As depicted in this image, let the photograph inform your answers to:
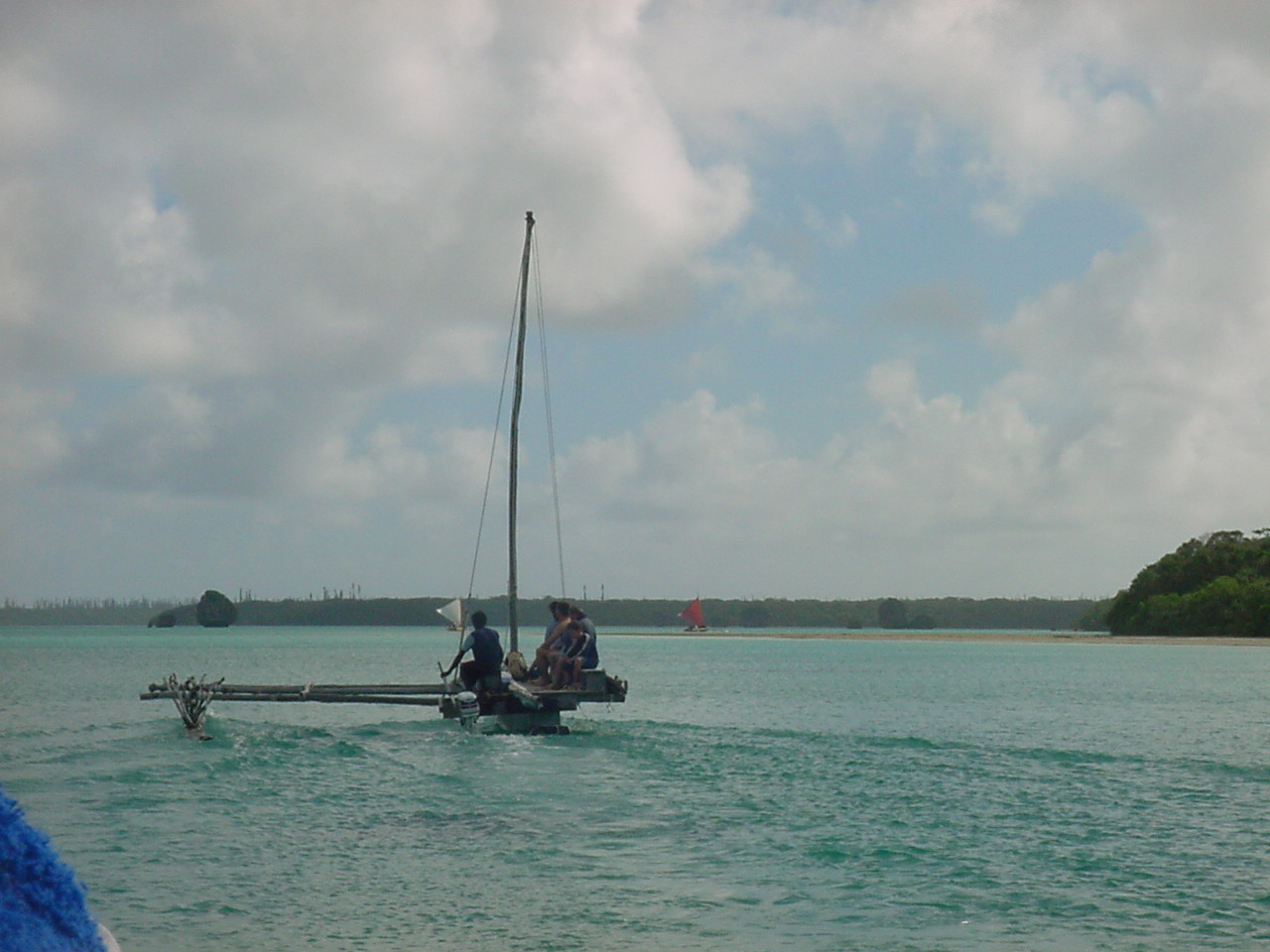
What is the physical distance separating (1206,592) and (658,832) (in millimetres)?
124340

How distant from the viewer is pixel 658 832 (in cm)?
1914

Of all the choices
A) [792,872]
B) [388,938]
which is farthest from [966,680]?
[388,938]

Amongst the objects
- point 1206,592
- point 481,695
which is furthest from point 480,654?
point 1206,592

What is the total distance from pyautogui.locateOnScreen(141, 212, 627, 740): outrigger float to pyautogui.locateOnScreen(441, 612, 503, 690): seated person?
6.7 inches

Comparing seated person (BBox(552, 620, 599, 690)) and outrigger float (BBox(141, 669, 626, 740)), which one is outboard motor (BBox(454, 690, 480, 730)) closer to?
outrigger float (BBox(141, 669, 626, 740))

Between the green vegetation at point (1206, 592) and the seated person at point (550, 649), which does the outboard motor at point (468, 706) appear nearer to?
the seated person at point (550, 649)

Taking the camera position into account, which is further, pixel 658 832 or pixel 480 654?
pixel 480 654

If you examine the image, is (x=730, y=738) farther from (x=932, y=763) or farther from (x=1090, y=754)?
(x=1090, y=754)

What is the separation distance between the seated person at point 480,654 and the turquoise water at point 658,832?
72.0 inches

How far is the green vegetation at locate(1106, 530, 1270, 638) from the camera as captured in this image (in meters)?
125

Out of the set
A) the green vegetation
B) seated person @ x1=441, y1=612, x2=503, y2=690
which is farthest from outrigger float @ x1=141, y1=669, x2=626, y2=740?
the green vegetation

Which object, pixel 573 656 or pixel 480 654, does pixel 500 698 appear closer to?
pixel 480 654

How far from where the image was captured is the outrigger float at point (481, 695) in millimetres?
29359

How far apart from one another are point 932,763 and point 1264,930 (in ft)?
52.3
